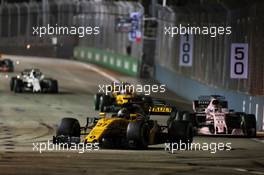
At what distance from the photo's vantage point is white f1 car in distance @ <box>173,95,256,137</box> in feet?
89.6

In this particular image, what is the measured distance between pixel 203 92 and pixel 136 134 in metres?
18.8

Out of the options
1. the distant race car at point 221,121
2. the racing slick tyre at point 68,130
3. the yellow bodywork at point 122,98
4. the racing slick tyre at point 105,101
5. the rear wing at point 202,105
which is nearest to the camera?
the racing slick tyre at point 68,130

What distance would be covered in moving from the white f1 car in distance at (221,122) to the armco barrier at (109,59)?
29.7m

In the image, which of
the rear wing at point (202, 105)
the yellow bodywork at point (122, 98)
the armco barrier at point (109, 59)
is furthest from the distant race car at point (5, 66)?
the rear wing at point (202, 105)

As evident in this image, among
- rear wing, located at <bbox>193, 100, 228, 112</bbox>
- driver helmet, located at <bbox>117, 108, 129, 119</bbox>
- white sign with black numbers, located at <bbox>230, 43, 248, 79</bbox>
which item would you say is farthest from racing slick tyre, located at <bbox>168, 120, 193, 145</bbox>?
white sign with black numbers, located at <bbox>230, 43, 248, 79</bbox>

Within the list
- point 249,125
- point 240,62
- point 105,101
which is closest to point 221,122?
point 249,125

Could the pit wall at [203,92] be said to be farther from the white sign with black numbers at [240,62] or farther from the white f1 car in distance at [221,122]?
the white f1 car in distance at [221,122]

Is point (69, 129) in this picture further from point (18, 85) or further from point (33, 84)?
point (18, 85)

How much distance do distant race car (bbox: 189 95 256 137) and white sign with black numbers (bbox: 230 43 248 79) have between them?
2261 mm

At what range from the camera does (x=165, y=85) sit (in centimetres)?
5012

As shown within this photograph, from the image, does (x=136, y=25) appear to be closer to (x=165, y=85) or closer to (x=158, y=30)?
(x=158, y=30)

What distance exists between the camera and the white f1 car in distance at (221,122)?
27312mm

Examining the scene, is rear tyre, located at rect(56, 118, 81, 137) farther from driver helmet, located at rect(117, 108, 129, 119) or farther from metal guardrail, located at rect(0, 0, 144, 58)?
metal guardrail, located at rect(0, 0, 144, 58)

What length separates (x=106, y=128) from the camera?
22750mm
